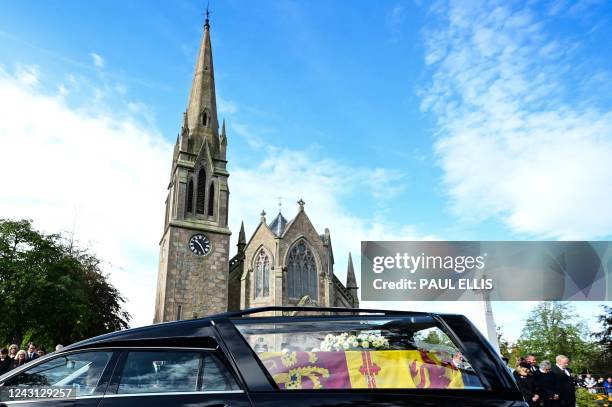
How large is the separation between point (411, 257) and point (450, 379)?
20.7 m

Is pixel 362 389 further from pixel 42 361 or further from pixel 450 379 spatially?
pixel 42 361

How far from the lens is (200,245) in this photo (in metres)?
36.6

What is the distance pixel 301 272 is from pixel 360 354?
37.3 m

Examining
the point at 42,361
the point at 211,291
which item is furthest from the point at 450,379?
the point at 211,291

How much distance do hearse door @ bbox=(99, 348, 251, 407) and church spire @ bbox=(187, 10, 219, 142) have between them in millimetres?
39071

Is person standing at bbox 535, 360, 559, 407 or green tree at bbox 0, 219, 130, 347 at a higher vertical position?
green tree at bbox 0, 219, 130, 347

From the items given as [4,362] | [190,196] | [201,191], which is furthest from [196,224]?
[4,362]

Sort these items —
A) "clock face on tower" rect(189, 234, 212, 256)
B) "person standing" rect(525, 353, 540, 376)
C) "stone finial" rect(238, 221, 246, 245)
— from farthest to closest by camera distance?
"stone finial" rect(238, 221, 246, 245) < "clock face on tower" rect(189, 234, 212, 256) < "person standing" rect(525, 353, 540, 376)

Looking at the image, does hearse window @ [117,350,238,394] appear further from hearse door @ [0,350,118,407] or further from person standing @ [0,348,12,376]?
person standing @ [0,348,12,376]

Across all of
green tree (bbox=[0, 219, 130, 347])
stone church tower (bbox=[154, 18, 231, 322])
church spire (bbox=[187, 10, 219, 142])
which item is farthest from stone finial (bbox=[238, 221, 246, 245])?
green tree (bbox=[0, 219, 130, 347])

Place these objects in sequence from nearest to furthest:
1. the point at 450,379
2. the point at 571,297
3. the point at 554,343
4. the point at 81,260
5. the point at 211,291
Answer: the point at 450,379 < the point at 571,297 < the point at 211,291 < the point at 81,260 < the point at 554,343

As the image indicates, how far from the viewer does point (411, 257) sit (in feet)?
76.4

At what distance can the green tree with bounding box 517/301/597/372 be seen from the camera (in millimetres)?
45875

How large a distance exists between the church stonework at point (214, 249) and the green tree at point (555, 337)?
1962 centimetres
